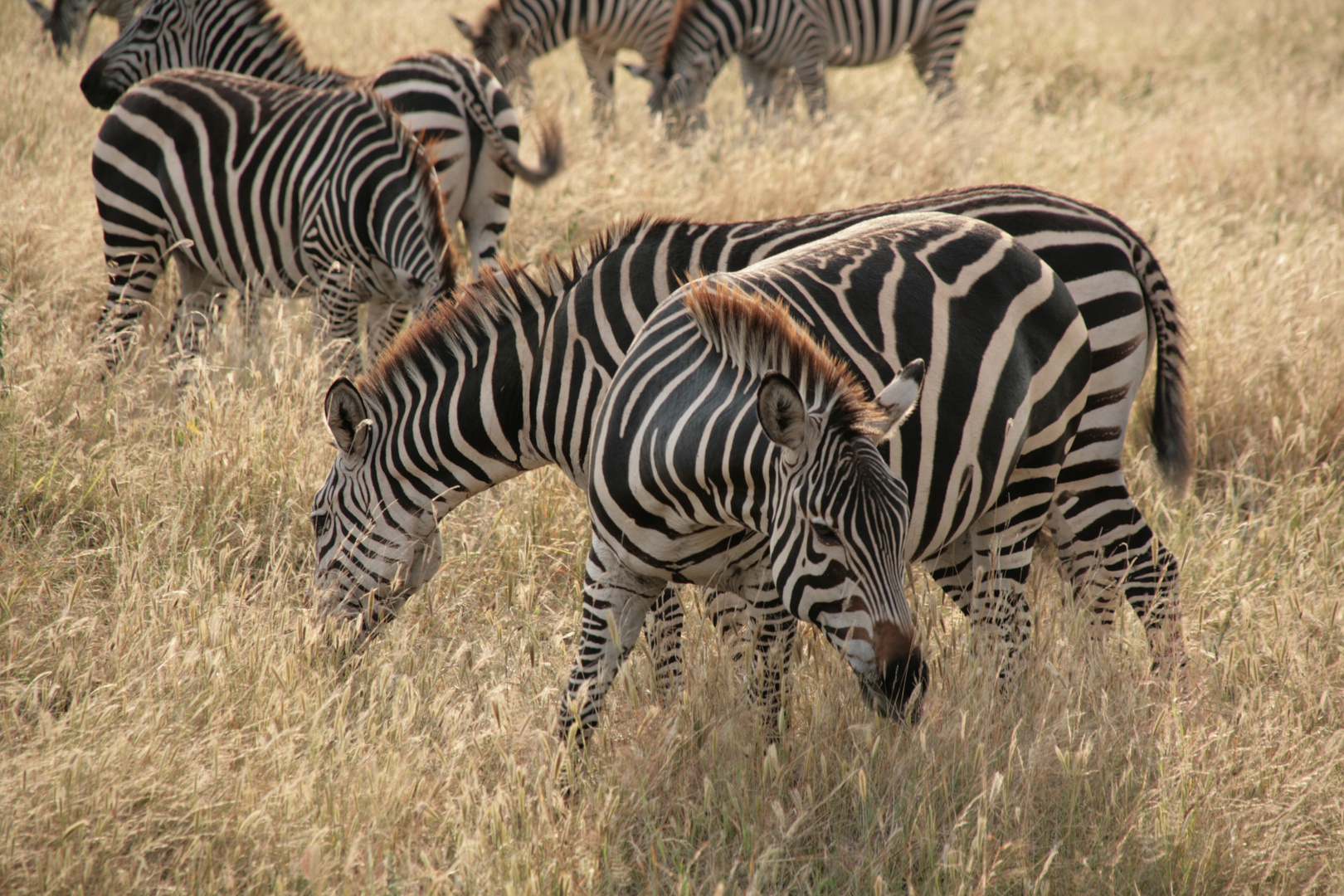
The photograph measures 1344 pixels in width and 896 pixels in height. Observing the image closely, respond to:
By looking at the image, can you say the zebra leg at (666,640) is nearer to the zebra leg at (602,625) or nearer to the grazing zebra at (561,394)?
the grazing zebra at (561,394)

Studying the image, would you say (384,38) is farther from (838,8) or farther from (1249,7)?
(1249,7)

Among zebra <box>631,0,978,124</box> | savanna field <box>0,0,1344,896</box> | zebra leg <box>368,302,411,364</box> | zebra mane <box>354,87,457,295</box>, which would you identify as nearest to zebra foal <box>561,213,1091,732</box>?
Result: savanna field <box>0,0,1344,896</box>

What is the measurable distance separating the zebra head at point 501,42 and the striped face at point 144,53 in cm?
321

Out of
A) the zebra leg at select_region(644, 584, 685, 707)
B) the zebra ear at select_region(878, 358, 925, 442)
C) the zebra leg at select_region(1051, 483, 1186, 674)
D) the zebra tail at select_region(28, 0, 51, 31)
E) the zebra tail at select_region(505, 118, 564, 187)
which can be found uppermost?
the zebra tail at select_region(28, 0, 51, 31)

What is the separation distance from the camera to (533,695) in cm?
337

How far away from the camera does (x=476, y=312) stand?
3.72 m

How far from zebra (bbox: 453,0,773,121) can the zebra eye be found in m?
7.34

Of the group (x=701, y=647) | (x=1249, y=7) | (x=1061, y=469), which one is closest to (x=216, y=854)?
(x=701, y=647)

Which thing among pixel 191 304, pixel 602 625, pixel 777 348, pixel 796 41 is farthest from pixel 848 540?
pixel 796 41

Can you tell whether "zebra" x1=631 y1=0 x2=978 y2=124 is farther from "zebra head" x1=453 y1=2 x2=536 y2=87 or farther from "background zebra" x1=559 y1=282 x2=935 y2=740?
"background zebra" x1=559 y1=282 x2=935 y2=740

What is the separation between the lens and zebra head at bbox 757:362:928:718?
2.40 metres

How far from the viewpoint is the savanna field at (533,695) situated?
2607mm

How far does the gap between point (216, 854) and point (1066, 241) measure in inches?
132

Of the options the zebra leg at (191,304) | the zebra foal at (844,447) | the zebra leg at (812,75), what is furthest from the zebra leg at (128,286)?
the zebra leg at (812,75)
